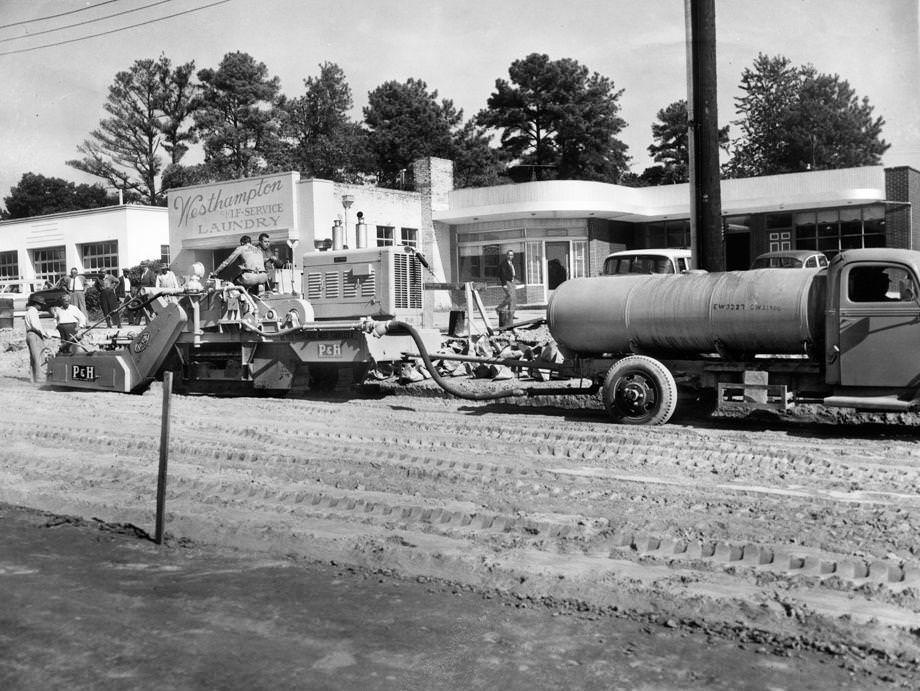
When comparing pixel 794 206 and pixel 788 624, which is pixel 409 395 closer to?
pixel 788 624

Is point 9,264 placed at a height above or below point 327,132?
below

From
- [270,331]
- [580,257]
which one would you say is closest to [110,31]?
[270,331]

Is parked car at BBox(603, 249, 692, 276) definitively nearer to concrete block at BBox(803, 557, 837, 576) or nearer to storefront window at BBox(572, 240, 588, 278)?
concrete block at BBox(803, 557, 837, 576)

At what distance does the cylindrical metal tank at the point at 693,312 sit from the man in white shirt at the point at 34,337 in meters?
9.63

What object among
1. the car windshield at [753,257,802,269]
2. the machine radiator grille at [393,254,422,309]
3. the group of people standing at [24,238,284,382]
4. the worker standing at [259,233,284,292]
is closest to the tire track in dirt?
the machine radiator grille at [393,254,422,309]

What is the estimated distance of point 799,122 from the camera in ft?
153

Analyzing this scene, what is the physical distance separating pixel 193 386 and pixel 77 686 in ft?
37.1

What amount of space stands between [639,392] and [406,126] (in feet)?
147

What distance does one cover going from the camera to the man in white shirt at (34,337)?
16609 mm

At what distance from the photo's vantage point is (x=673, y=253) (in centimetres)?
1881

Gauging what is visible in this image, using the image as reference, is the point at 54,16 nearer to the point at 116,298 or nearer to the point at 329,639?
A: the point at 116,298

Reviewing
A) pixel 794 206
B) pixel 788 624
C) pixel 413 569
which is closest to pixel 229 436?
pixel 413 569

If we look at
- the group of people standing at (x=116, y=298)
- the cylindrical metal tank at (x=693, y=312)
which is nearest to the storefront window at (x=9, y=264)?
the group of people standing at (x=116, y=298)

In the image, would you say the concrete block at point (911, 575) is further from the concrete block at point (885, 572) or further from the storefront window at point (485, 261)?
the storefront window at point (485, 261)
